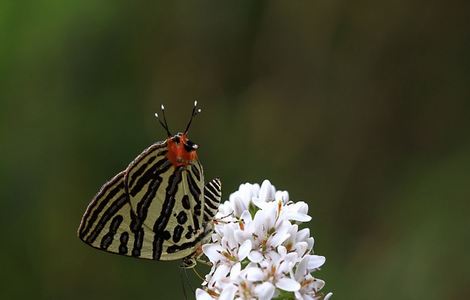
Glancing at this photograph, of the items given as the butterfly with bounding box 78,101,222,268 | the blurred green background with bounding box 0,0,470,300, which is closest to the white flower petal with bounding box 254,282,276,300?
the butterfly with bounding box 78,101,222,268

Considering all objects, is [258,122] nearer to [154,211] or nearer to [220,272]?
[154,211]

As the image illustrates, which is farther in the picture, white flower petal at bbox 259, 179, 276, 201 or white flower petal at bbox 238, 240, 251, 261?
white flower petal at bbox 259, 179, 276, 201

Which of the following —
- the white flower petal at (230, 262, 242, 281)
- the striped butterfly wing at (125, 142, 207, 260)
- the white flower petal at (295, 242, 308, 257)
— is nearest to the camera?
the white flower petal at (230, 262, 242, 281)

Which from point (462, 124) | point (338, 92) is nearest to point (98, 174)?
point (338, 92)

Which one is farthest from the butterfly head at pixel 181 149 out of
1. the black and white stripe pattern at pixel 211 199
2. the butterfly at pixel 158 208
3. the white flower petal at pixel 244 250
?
the white flower petal at pixel 244 250

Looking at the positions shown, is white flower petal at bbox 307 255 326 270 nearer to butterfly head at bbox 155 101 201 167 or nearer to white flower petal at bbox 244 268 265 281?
white flower petal at bbox 244 268 265 281

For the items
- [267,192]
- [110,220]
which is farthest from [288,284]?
[110,220]
